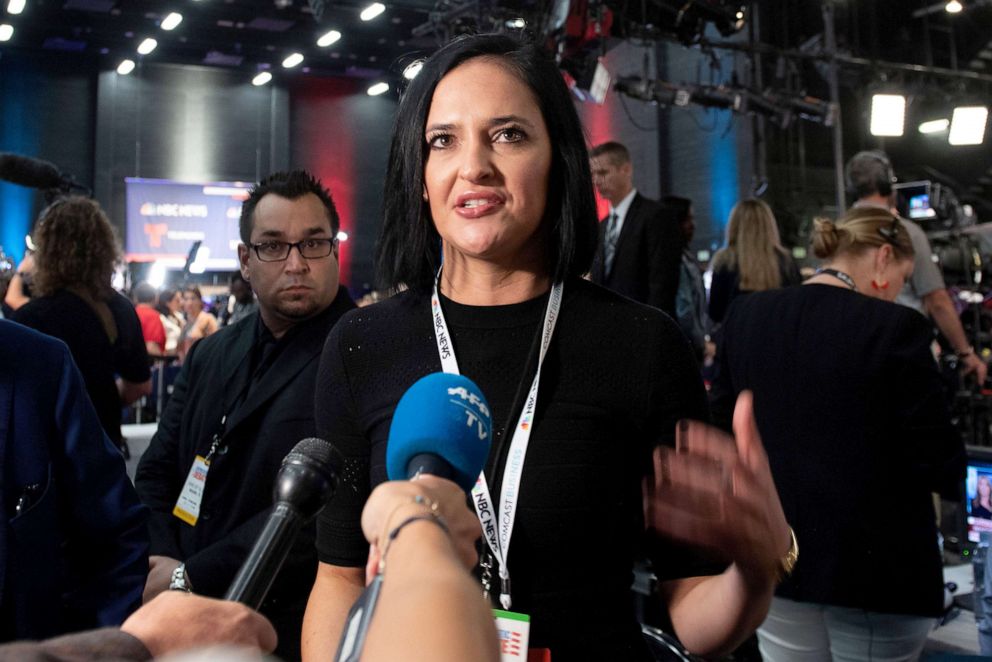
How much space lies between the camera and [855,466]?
97.1 inches

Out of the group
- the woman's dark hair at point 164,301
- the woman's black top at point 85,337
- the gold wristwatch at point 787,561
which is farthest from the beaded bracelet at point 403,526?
the woman's dark hair at point 164,301

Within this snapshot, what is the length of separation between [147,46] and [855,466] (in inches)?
611

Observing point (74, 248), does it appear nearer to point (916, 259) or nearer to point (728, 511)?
point (728, 511)

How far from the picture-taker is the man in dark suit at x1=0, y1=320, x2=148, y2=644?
1.38 m

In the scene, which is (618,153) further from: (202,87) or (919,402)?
(202,87)

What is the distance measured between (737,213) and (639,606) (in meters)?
2.37

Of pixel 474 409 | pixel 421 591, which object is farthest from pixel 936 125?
pixel 421 591

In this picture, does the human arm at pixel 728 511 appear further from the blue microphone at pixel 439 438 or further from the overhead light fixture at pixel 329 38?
the overhead light fixture at pixel 329 38

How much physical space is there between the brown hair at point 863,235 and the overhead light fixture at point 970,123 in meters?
8.53

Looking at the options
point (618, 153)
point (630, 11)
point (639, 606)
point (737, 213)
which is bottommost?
point (639, 606)

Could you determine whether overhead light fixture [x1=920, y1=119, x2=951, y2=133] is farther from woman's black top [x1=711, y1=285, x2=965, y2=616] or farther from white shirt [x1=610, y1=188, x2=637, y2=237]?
woman's black top [x1=711, y1=285, x2=965, y2=616]

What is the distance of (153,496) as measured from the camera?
245cm

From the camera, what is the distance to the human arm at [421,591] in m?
0.60

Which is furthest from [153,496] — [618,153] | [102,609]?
[618,153]
